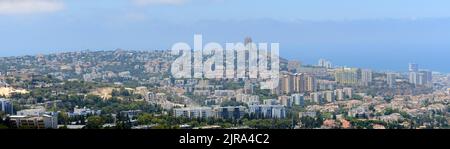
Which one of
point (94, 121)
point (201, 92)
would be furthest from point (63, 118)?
point (201, 92)

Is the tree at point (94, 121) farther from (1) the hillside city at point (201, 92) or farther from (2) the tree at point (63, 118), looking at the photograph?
(2) the tree at point (63, 118)

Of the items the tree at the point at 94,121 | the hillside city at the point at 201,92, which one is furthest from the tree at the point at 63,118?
the tree at the point at 94,121

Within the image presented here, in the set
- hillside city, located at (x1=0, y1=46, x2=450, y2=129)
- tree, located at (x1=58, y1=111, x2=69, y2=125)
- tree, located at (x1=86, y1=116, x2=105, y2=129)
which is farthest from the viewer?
hillside city, located at (x1=0, y1=46, x2=450, y2=129)

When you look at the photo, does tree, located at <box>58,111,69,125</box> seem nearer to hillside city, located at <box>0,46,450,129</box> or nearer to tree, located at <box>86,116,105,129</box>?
hillside city, located at <box>0,46,450,129</box>

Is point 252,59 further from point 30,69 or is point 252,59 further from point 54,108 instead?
point 30,69

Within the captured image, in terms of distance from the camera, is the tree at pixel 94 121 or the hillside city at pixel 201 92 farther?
the hillside city at pixel 201 92

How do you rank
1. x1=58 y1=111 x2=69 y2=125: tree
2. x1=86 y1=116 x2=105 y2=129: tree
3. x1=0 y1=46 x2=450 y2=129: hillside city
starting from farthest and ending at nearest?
x1=0 y1=46 x2=450 y2=129: hillside city
x1=58 y1=111 x2=69 y2=125: tree
x1=86 y1=116 x2=105 y2=129: tree

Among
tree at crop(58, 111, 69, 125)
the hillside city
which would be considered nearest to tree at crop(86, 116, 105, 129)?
the hillside city

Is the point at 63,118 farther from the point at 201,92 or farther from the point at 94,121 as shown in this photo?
the point at 201,92
